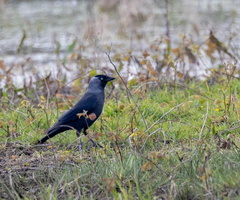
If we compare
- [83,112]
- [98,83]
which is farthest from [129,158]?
[98,83]

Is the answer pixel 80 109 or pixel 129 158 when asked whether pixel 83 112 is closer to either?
pixel 80 109

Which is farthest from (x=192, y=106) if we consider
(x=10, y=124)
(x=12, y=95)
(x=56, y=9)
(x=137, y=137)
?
(x=56, y=9)

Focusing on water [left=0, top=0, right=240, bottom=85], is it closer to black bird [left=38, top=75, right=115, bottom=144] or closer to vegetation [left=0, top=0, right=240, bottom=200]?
vegetation [left=0, top=0, right=240, bottom=200]

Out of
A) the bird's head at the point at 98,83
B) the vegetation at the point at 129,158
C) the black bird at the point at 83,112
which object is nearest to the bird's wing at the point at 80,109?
the black bird at the point at 83,112

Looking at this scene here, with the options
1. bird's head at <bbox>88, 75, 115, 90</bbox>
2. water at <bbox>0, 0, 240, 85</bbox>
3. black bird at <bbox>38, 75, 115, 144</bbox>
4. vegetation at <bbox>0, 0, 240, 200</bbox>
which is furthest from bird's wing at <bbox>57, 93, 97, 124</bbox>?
water at <bbox>0, 0, 240, 85</bbox>

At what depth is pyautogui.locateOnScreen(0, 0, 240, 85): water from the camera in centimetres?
981

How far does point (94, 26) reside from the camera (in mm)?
9398

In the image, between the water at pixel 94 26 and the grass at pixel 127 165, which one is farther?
the water at pixel 94 26

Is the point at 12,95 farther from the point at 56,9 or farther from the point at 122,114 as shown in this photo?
the point at 56,9

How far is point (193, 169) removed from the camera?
12.8 ft

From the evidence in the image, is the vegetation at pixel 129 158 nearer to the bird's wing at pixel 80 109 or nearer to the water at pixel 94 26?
the bird's wing at pixel 80 109

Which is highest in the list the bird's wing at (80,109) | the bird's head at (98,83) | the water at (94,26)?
the bird's head at (98,83)

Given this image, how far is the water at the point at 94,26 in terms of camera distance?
9.81 meters

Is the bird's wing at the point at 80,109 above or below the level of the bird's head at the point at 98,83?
below
